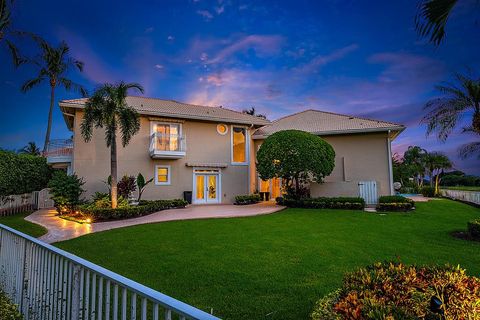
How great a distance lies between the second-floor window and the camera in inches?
773

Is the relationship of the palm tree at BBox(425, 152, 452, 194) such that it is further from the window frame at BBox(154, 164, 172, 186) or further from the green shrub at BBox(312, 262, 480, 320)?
the green shrub at BBox(312, 262, 480, 320)

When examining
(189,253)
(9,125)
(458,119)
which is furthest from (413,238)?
(9,125)

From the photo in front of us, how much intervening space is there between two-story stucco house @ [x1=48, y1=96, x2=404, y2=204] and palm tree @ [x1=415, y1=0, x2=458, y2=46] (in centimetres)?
1590

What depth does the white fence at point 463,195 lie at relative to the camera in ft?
66.7

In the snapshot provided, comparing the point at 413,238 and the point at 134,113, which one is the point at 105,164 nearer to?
the point at 134,113

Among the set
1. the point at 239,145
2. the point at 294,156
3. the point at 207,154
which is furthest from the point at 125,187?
the point at 294,156

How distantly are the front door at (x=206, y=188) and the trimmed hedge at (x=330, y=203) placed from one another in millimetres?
5953

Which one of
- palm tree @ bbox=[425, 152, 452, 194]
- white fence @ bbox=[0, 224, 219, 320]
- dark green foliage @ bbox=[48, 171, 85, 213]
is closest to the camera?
white fence @ bbox=[0, 224, 219, 320]

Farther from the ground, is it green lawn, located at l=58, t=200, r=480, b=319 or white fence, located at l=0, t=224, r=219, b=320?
white fence, located at l=0, t=224, r=219, b=320

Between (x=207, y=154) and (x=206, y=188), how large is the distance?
8.46 ft

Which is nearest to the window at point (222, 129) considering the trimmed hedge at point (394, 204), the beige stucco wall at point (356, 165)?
the beige stucco wall at point (356, 165)

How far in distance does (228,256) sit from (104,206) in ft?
33.9

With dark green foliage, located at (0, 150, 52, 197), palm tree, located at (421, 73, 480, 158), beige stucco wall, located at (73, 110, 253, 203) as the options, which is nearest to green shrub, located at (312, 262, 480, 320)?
palm tree, located at (421, 73, 480, 158)

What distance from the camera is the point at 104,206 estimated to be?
1481cm
